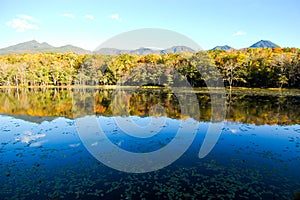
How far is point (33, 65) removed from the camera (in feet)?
293

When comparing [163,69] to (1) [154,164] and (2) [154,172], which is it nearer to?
(1) [154,164]

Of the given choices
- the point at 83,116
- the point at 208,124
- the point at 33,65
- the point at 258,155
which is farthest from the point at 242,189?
the point at 33,65

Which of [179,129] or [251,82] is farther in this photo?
[251,82]

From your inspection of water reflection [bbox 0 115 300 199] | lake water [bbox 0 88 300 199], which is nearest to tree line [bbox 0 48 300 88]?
lake water [bbox 0 88 300 199]

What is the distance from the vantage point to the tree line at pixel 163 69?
68250 millimetres

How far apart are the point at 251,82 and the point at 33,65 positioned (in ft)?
252

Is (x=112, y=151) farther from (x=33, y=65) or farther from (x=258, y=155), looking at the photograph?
(x=33, y=65)

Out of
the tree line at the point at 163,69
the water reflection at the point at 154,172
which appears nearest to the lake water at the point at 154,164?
the water reflection at the point at 154,172

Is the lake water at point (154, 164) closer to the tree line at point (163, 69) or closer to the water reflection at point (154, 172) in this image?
the water reflection at point (154, 172)

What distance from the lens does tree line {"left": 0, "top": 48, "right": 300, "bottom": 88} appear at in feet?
224

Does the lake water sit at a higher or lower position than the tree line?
lower

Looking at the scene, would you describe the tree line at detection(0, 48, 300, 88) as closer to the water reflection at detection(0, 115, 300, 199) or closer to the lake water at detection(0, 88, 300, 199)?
the lake water at detection(0, 88, 300, 199)

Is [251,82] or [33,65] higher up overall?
[33,65]

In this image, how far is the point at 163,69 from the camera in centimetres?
8069
